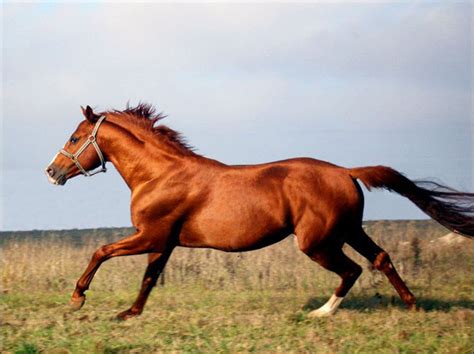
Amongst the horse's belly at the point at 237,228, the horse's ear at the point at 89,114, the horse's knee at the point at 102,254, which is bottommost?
the horse's knee at the point at 102,254

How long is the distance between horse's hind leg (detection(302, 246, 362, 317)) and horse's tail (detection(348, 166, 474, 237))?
863 mm

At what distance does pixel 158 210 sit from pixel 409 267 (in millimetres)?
5091

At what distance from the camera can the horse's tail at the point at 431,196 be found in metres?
9.50

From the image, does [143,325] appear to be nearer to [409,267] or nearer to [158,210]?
[158,210]

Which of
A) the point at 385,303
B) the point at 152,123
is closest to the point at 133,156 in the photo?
the point at 152,123

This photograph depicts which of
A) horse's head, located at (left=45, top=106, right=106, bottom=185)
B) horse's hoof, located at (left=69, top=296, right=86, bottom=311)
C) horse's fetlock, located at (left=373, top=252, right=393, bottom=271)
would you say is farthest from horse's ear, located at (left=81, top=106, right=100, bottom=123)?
horse's fetlock, located at (left=373, top=252, right=393, bottom=271)

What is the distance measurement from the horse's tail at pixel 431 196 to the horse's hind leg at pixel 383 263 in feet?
2.01

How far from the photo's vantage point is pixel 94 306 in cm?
977

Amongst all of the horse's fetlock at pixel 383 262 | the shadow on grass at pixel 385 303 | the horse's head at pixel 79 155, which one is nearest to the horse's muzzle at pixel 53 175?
the horse's head at pixel 79 155

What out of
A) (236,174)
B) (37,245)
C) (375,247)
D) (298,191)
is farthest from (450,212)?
(37,245)

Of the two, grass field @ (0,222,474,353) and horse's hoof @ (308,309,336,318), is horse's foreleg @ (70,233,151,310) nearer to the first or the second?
grass field @ (0,222,474,353)

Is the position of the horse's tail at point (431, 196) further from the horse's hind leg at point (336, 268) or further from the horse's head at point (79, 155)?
the horse's head at point (79, 155)

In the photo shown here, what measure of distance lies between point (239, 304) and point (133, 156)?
2.10 metres

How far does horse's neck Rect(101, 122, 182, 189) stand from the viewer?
9.40 meters
